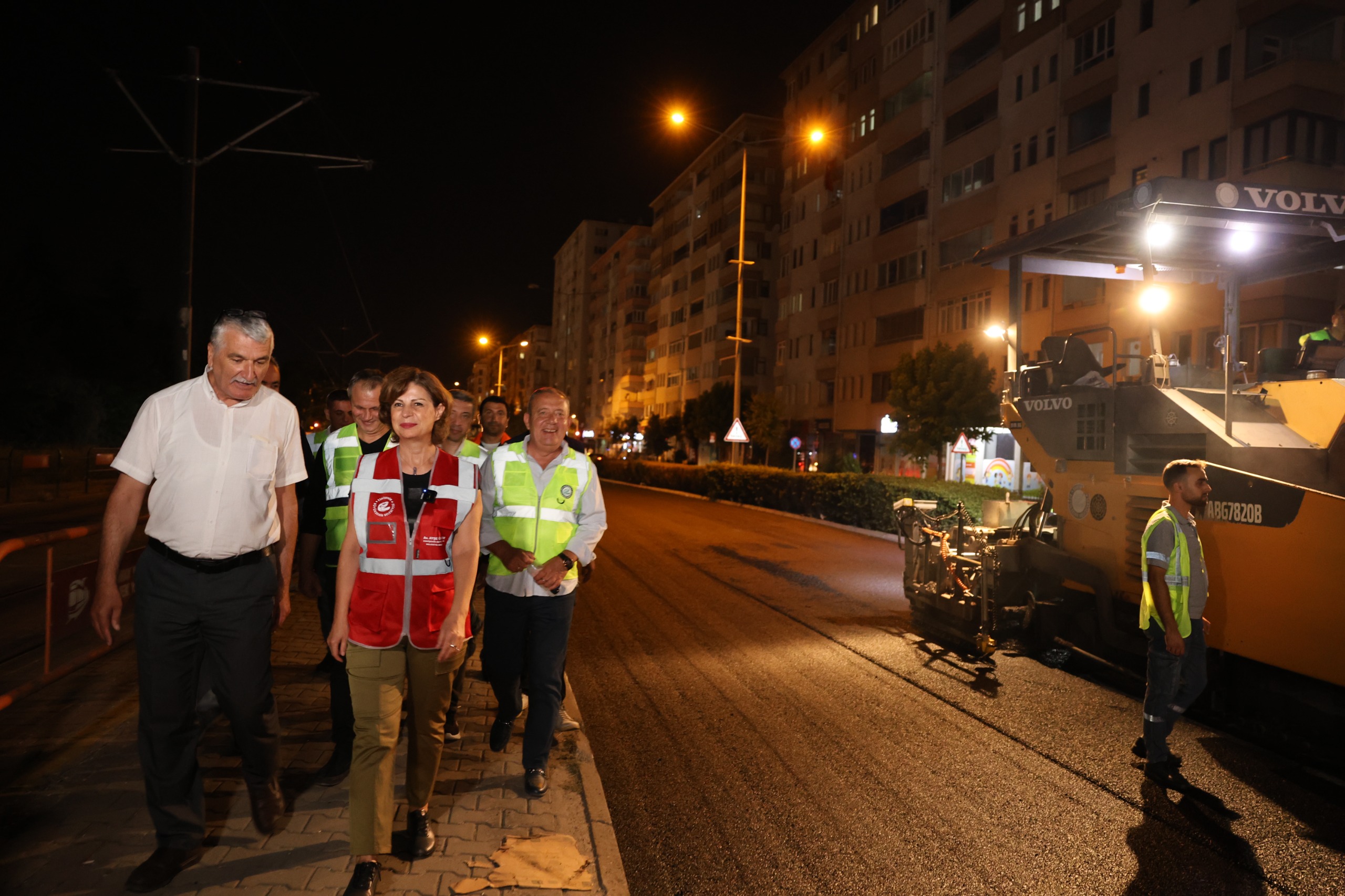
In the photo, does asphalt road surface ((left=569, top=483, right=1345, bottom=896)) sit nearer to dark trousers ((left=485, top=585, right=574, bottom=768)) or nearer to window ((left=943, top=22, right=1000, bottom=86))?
dark trousers ((left=485, top=585, right=574, bottom=768))

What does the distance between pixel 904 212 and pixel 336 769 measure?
44198 millimetres

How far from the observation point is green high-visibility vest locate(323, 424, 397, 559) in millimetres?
4797

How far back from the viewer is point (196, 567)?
3625 mm

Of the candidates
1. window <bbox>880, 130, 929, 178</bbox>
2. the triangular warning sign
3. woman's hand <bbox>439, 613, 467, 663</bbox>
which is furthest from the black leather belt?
window <bbox>880, 130, 929, 178</bbox>

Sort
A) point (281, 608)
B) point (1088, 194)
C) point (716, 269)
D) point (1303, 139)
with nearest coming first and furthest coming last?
point (281, 608) → point (1303, 139) → point (1088, 194) → point (716, 269)

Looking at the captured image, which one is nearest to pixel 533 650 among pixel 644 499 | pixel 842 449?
pixel 644 499

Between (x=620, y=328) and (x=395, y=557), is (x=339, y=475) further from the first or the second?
(x=620, y=328)

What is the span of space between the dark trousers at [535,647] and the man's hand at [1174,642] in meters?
3.23

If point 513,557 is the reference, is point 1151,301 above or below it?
above

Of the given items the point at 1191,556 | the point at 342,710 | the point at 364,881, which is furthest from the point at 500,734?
the point at 1191,556

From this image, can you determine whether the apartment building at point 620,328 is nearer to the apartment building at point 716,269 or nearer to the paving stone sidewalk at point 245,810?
the apartment building at point 716,269

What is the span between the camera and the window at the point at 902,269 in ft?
140

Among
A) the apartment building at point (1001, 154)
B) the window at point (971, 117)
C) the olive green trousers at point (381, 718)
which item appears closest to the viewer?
the olive green trousers at point (381, 718)

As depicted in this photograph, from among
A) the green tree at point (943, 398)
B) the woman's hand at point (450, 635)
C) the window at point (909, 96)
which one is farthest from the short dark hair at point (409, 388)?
the window at point (909, 96)
